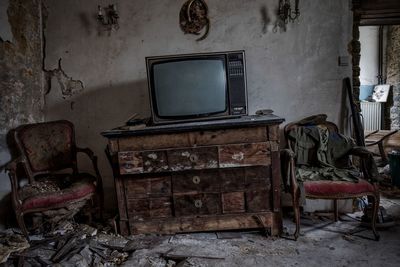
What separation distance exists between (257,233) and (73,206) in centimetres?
158

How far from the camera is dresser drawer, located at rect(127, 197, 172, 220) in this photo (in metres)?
2.33

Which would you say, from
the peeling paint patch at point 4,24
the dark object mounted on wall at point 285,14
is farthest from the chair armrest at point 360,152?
the peeling paint patch at point 4,24

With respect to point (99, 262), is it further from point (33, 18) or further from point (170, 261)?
point (33, 18)

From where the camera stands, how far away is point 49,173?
2875 millimetres

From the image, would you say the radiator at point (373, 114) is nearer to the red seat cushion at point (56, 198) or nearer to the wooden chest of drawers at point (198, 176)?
the wooden chest of drawers at point (198, 176)

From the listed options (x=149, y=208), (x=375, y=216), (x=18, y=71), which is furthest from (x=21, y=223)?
(x=375, y=216)

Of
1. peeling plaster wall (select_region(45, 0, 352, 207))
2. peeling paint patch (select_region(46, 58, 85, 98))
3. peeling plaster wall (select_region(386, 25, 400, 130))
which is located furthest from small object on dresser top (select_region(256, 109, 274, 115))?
peeling plaster wall (select_region(386, 25, 400, 130))

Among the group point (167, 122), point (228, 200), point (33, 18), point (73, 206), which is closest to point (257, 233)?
point (228, 200)

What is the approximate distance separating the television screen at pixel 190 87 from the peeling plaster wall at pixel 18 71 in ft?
4.64

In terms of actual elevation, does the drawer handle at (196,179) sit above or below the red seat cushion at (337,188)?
above

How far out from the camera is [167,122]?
7.69 ft

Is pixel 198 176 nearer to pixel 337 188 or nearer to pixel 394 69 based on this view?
pixel 337 188

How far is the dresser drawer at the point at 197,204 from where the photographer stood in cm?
231

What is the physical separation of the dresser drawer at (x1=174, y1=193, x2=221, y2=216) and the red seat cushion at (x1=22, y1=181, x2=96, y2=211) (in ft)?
2.71
